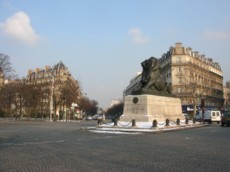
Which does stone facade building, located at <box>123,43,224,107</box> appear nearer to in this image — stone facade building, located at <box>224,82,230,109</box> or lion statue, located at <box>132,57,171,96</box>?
stone facade building, located at <box>224,82,230,109</box>

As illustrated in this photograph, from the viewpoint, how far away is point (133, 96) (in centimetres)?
2836

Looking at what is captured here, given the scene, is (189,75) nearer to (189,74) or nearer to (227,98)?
(189,74)

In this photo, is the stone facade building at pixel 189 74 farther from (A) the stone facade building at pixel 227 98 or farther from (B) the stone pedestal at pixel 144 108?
(B) the stone pedestal at pixel 144 108

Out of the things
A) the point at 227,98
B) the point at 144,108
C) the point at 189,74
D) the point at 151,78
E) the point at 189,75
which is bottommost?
the point at 144,108

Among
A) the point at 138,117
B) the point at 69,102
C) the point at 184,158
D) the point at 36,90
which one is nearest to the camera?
the point at 184,158

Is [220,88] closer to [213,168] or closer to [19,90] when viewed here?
[19,90]

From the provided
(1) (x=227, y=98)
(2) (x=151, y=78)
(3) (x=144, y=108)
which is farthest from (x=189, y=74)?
(1) (x=227, y=98)

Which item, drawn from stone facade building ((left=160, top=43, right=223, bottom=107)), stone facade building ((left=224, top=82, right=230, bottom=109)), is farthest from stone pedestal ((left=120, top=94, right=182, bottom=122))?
stone facade building ((left=224, top=82, right=230, bottom=109))

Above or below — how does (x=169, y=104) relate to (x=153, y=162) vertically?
above

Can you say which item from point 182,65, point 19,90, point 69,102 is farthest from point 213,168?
point 182,65

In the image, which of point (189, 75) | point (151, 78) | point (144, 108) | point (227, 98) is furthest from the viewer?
point (227, 98)

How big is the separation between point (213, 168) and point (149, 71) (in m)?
22.4

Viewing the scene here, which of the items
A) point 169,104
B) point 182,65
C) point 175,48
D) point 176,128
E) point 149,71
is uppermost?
point 175,48

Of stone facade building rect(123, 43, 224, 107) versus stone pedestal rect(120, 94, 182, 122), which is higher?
stone facade building rect(123, 43, 224, 107)
